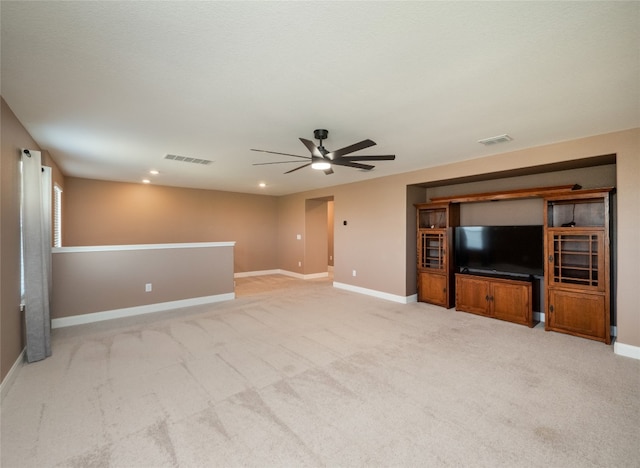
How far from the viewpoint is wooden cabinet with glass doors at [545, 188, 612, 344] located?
3.62 meters

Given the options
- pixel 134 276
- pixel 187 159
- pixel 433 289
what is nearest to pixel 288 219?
pixel 187 159

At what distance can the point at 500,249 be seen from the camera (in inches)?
187

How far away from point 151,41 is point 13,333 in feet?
10.3

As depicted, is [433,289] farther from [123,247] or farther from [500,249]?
[123,247]

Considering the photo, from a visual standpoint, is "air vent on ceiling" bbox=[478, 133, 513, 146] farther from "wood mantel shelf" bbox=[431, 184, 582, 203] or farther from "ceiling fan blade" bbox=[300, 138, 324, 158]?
"ceiling fan blade" bbox=[300, 138, 324, 158]

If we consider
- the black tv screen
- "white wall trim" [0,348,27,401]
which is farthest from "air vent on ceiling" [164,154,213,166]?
the black tv screen

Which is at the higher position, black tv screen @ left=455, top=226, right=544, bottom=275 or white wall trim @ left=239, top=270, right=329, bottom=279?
black tv screen @ left=455, top=226, right=544, bottom=275

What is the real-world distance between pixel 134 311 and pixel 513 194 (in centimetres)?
639

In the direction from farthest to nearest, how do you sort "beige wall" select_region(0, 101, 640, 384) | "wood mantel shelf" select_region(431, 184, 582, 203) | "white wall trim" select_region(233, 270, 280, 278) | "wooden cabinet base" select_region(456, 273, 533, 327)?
1. "white wall trim" select_region(233, 270, 280, 278)
2. "wooden cabinet base" select_region(456, 273, 533, 327)
3. "wood mantel shelf" select_region(431, 184, 582, 203)
4. "beige wall" select_region(0, 101, 640, 384)

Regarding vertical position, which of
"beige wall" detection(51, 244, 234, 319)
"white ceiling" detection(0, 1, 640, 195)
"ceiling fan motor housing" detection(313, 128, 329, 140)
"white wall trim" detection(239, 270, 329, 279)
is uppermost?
"white ceiling" detection(0, 1, 640, 195)

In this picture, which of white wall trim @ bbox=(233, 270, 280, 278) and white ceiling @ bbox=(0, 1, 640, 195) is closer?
white ceiling @ bbox=(0, 1, 640, 195)

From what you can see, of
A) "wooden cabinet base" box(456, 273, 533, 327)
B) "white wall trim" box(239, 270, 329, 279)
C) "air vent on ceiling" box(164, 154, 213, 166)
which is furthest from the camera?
"white wall trim" box(239, 270, 329, 279)

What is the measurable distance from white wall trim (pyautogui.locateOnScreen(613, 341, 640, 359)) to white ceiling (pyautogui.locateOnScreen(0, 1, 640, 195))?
2.45 meters

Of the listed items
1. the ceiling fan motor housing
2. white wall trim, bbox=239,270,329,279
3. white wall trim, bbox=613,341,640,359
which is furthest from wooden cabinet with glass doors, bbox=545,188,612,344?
white wall trim, bbox=239,270,329,279
